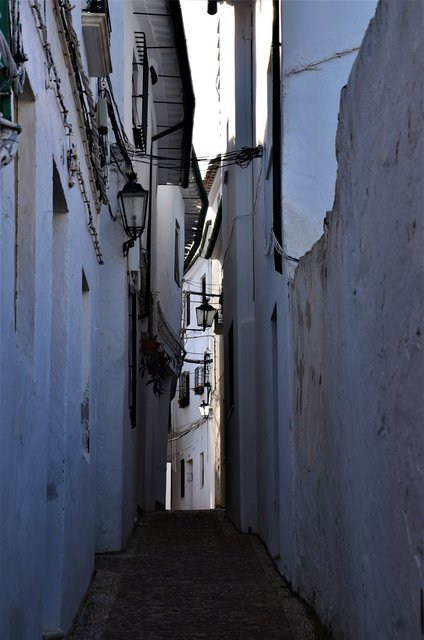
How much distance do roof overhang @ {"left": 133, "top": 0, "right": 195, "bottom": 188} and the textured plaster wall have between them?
8.95 m

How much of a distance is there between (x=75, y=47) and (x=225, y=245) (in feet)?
34.7

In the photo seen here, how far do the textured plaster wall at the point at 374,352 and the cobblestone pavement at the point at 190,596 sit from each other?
0.57 m

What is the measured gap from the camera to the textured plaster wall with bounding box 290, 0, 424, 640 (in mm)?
4320

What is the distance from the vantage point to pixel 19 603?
205 inches

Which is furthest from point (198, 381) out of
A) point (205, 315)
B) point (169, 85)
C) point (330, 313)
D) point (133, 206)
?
point (330, 313)

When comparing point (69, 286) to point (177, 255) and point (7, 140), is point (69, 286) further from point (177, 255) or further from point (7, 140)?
point (177, 255)

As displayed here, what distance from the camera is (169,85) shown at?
18.1 meters

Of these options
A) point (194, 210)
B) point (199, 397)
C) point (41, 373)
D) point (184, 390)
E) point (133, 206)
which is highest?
point (194, 210)

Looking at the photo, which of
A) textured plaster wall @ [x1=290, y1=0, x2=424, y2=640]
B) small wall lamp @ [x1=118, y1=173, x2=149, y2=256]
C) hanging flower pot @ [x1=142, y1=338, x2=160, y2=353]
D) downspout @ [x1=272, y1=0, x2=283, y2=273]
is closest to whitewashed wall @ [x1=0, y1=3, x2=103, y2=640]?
textured plaster wall @ [x1=290, y1=0, x2=424, y2=640]

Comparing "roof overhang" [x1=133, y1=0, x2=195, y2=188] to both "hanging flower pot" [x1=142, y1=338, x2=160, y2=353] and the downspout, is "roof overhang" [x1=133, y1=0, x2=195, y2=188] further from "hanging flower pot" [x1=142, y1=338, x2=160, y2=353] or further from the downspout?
the downspout

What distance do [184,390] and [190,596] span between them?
85.6 ft

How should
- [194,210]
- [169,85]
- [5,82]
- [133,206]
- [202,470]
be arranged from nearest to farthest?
[5,82]
[133,206]
[169,85]
[194,210]
[202,470]

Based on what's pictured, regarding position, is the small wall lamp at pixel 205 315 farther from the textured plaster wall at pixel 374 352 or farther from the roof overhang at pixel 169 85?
the textured plaster wall at pixel 374 352

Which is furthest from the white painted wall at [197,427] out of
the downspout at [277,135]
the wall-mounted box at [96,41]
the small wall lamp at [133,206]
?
the wall-mounted box at [96,41]
